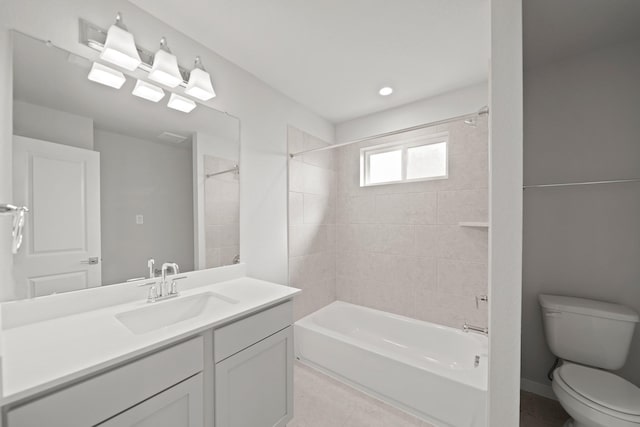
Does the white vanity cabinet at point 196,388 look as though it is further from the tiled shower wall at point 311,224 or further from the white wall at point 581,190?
the white wall at point 581,190

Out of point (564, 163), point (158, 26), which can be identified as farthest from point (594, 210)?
point (158, 26)

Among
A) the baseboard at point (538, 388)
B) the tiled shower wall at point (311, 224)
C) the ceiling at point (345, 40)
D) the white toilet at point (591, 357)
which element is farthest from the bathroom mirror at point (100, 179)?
the baseboard at point (538, 388)

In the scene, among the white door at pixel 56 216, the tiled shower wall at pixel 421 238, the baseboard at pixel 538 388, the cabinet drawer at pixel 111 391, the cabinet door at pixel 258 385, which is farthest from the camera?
the tiled shower wall at pixel 421 238

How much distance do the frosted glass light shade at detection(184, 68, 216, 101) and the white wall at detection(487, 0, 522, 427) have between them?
166cm

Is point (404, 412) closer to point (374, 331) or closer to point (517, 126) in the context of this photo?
point (374, 331)

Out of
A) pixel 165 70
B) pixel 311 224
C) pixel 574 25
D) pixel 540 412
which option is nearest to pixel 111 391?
pixel 165 70

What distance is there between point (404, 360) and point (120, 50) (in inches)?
102

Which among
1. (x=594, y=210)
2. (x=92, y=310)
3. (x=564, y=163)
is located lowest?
(x=92, y=310)

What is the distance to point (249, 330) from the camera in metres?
1.29

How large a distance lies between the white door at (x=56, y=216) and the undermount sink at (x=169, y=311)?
26cm

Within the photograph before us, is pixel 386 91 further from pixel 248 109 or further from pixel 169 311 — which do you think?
pixel 169 311

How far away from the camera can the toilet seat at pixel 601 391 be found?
4.03ft

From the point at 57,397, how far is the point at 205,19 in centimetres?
191

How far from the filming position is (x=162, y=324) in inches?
52.4
